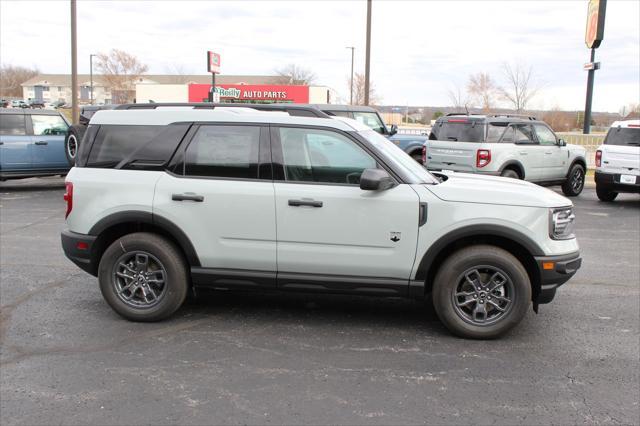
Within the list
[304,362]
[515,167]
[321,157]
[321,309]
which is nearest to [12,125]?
[321,309]

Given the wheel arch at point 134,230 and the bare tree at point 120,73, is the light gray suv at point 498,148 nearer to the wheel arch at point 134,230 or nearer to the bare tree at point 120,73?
the wheel arch at point 134,230

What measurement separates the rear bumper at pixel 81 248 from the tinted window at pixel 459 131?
9.18 metres

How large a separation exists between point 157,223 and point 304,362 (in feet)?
5.55

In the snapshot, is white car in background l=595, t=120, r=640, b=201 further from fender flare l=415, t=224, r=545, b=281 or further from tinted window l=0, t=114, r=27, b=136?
tinted window l=0, t=114, r=27, b=136

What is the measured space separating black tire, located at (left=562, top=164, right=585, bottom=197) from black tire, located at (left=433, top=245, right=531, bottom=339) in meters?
10.5

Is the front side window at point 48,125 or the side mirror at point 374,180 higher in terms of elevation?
the front side window at point 48,125

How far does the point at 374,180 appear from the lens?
4.38m

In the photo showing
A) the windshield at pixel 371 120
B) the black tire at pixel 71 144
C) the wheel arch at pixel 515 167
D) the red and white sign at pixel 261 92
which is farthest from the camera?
the red and white sign at pixel 261 92

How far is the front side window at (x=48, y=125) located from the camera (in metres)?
13.6

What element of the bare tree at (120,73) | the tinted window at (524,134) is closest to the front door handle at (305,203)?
the tinted window at (524,134)

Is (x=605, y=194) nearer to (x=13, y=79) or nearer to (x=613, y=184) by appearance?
(x=613, y=184)

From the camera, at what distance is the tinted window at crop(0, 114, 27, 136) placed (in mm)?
13227

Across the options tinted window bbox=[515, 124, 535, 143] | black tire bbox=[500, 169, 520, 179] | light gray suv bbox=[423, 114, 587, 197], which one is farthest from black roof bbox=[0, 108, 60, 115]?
tinted window bbox=[515, 124, 535, 143]

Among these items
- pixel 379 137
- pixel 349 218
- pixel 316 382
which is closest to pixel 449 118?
pixel 379 137
